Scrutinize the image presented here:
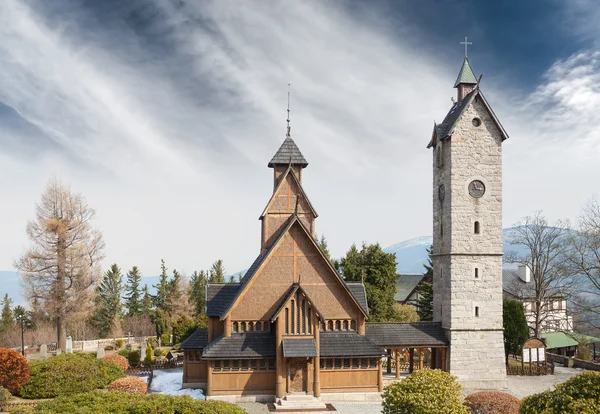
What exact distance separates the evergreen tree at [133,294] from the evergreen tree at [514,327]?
46244mm

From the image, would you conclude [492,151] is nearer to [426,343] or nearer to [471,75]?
[471,75]

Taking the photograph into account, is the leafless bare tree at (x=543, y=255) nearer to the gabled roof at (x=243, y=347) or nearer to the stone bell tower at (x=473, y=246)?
the stone bell tower at (x=473, y=246)

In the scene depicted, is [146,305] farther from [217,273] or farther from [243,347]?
[243,347]

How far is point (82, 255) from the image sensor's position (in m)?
36.3

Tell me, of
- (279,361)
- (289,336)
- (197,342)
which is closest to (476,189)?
(289,336)

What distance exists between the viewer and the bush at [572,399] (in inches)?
467

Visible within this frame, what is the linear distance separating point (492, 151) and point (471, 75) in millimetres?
4804

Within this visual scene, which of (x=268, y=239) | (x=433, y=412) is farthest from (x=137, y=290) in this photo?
(x=433, y=412)

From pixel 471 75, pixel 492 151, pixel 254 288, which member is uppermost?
pixel 471 75

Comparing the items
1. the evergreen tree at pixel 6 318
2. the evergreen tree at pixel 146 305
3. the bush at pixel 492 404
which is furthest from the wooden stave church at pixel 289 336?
the evergreen tree at pixel 146 305

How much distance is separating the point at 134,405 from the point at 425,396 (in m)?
8.83

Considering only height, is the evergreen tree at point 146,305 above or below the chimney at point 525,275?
below

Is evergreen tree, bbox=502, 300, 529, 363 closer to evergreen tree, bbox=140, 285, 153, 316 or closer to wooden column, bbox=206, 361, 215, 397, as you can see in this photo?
wooden column, bbox=206, 361, 215, 397

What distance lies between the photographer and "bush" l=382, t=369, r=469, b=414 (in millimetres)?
14719
